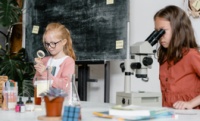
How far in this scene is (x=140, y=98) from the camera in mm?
1631

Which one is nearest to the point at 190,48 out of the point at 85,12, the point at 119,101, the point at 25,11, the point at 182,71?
the point at 182,71

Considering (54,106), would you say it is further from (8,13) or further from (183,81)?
(8,13)

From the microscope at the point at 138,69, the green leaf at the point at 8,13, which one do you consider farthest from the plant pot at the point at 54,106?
the green leaf at the point at 8,13

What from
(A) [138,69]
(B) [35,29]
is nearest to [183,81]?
(A) [138,69]

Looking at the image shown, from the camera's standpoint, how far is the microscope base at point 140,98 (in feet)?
5.30

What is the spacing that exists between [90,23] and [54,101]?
2246 millimetres

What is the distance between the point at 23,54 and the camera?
407 cm

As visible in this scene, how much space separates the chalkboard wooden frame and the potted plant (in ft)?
6.37

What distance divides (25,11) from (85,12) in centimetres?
119

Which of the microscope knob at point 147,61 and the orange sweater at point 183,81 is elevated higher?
the microscope knob at point 147,61

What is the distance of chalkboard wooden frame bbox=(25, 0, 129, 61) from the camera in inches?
124

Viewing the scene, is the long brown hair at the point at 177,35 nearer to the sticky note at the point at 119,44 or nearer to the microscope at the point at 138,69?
the microscope at the point at 138,69

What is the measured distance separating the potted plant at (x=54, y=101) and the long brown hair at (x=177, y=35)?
1052mm

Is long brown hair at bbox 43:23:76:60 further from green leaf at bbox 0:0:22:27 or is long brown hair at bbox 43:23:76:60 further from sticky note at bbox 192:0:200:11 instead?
green leaf at bbox 0:0:22:27
